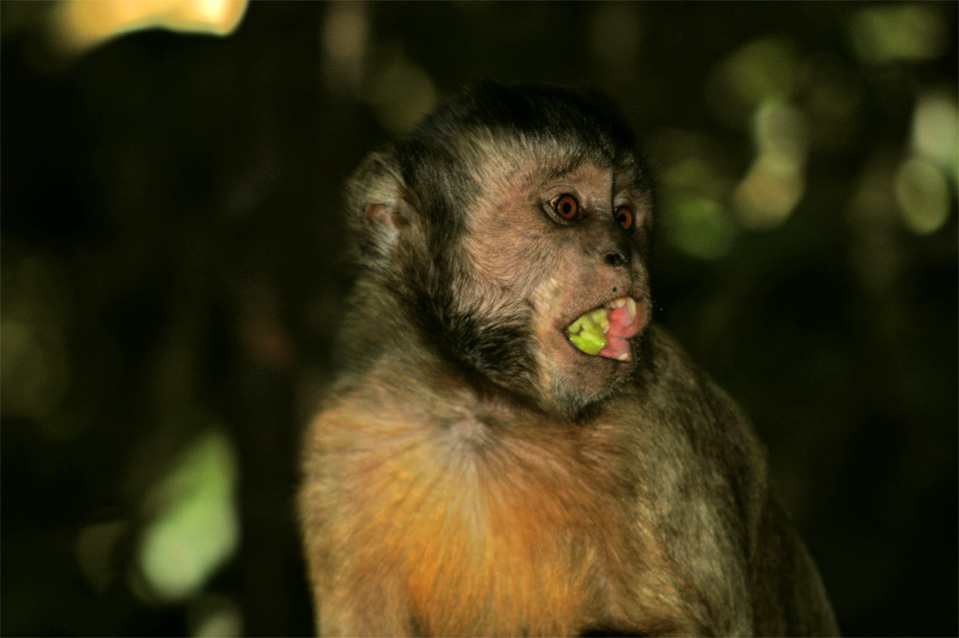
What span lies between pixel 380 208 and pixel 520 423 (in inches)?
45.2

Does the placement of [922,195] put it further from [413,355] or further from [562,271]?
[413,355]

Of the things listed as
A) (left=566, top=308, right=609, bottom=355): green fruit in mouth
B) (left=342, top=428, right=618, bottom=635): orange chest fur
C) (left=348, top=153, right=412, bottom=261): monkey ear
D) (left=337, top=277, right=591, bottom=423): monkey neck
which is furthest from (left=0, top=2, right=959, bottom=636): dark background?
(left=566, top=308, right=609, bottom=355): green fruit in mouth

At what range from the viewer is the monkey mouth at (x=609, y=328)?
327 cm

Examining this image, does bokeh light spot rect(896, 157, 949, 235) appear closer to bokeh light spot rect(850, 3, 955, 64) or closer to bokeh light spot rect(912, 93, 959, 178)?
bokeh light spot rect(912, 93, 959, 178)

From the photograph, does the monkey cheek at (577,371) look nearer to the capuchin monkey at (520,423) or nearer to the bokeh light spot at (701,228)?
the capuchin monkey at (520,423)

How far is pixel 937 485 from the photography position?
657cm

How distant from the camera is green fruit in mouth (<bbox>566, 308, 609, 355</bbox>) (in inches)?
132

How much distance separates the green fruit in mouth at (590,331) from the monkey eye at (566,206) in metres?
0.45

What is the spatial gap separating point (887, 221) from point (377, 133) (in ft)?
14.3

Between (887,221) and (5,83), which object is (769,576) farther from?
(5,83)

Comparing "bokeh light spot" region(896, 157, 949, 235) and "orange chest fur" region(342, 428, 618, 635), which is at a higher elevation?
"bokeh light spot" region(896, 157, 949, 235)

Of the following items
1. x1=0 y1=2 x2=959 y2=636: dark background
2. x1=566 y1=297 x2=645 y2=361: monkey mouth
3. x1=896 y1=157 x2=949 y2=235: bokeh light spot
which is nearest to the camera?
x1=566 y1=297 x2=645 y2=361: monkey mouth

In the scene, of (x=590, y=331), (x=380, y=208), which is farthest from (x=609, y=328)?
(x=380, y=208)

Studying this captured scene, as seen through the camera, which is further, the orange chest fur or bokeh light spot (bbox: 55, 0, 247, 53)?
bokeh light spot (bbox: 55, 0, 247, 53)
